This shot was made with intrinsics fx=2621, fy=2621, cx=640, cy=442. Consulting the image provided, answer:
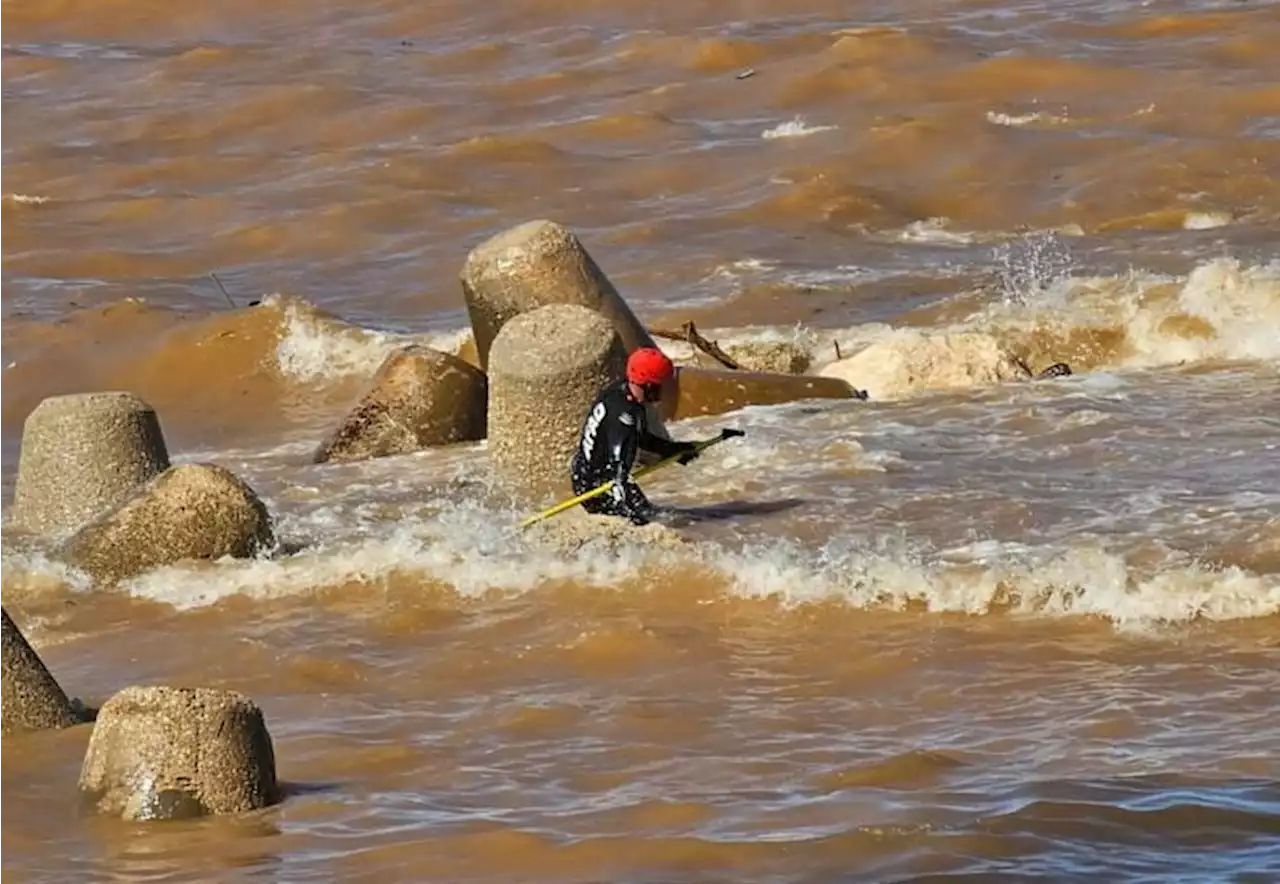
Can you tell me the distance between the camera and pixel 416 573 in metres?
11.7

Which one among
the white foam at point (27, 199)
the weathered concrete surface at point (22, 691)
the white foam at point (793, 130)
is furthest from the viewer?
the white foam at point (27, 199)

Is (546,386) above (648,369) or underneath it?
underneath

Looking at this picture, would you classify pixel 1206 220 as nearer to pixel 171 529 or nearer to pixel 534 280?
pixel 534 280

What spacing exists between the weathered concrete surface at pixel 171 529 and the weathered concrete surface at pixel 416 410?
7.62 ft

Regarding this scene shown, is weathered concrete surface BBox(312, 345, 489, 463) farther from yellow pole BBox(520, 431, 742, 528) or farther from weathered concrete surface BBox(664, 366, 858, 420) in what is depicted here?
yellow pole BBox(520, 431, 742, 528)

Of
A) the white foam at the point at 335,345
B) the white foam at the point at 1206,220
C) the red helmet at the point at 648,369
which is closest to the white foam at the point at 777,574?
the red helmet at the point at 648,369

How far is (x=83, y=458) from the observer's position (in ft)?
42.7

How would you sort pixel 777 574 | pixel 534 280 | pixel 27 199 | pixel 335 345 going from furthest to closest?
pixel 27 199, pixel 335 345, pixel 534 280, pixel 777 574

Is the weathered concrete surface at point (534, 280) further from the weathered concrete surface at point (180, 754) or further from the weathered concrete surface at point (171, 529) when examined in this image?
the weathered concrete surface at point (180, 754)

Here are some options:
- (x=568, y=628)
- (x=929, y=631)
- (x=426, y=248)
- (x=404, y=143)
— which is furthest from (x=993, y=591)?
(x=404, y=143)

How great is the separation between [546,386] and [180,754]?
4969mm

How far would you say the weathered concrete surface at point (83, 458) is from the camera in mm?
12984

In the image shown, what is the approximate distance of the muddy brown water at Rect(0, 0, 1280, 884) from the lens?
317 inches

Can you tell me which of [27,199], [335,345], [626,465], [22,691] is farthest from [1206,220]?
[22,691]
